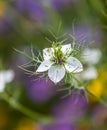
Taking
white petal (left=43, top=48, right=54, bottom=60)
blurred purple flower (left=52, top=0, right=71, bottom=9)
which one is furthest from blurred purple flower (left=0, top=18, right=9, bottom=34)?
white petal (left=43, top=48, right=54, bottom=60)

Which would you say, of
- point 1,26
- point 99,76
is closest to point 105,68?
point 99,76

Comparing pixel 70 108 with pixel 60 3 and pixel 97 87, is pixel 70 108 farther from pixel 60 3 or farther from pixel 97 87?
pixel 60 3

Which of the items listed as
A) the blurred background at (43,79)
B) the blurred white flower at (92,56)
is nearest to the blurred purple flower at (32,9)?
the blurred background at (43,79)

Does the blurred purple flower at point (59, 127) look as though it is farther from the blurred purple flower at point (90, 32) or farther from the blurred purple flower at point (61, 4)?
the blurred purple flower at point (61, 4)

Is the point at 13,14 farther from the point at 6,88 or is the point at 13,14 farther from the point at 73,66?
the point at 73,66

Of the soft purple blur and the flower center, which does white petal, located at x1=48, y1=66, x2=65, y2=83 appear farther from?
the soft purple blur

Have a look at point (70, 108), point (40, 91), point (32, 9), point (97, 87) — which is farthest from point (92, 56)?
point (32, 9)
